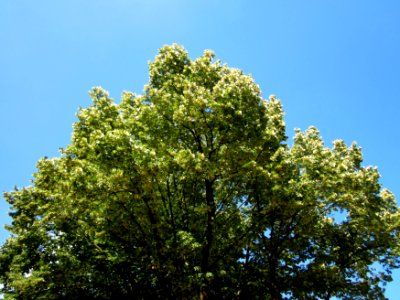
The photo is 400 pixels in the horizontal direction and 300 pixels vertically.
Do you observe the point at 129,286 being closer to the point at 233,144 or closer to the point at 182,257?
the point at 182,257

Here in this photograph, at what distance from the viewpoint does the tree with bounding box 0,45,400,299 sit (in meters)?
14.7

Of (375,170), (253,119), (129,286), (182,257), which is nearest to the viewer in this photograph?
(253,119)

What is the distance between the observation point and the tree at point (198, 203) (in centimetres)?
1471

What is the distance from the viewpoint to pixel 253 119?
15.2 metres

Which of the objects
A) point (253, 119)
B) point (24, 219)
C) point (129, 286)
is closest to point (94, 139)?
point (253, 119)

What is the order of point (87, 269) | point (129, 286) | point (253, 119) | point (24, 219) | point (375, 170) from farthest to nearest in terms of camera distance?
point (24, 219)
point (375, 170)
point (129, 286)
point (87, 269)
point (253, 119)

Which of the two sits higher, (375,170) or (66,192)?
(375,170)

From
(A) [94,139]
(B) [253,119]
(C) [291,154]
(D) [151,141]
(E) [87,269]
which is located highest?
(C) [291,154]

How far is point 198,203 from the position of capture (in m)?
18.3

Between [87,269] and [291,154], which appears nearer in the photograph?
[87,269]

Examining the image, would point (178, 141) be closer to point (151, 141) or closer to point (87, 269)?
point (151, 141)

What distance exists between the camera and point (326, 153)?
58.5 feet

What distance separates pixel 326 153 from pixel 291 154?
125 inches

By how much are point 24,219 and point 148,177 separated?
15.7 meters
